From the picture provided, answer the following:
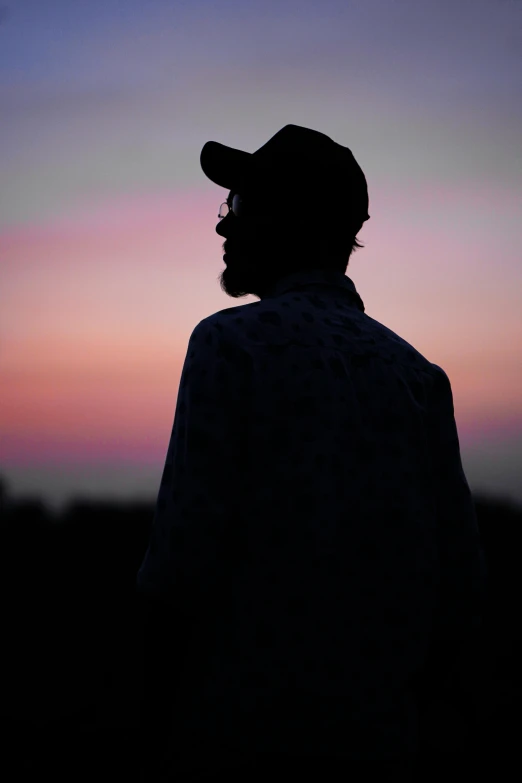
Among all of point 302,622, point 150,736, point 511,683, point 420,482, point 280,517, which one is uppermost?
point 420,482

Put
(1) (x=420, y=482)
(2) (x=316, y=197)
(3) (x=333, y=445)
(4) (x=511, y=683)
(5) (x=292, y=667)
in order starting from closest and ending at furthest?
(5) (x=292, y=667), (3) (x=333, y=445), (1) (x=420, y=482), (2) (x=316, y=197), (4) (x=511, y=683)

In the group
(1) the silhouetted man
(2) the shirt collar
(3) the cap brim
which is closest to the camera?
(1) the silhouetted man

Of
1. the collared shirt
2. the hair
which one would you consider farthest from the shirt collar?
the collared shirt

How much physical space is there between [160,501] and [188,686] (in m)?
0.40

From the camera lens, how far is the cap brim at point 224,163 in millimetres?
1995

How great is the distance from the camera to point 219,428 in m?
1.52

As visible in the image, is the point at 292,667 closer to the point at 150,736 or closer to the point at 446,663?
the point at 150,736

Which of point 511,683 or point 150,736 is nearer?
point 150,736

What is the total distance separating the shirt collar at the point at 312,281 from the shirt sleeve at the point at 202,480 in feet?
1.11

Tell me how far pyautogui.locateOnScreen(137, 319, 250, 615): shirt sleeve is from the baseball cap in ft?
1.73

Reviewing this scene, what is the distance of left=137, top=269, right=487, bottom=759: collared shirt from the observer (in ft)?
4.78

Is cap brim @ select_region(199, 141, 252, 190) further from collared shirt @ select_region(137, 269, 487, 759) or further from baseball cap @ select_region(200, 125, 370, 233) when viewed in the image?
collared shirt @ select_region(137, 269, 487, 759)

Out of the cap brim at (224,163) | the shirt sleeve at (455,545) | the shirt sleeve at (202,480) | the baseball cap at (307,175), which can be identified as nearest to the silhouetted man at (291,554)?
the shirt sleeve at (202,480)

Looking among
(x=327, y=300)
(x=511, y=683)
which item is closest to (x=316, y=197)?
(x=327, y=300)
